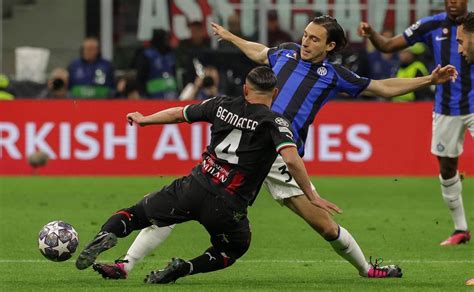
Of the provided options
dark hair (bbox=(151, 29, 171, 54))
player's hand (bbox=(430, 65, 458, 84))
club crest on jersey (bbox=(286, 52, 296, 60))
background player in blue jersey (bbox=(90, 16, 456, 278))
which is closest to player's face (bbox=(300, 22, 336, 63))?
background player in blue jersey (bbox=(90, 16, 456, 278))

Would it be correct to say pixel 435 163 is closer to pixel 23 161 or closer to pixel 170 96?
pixel 170 96

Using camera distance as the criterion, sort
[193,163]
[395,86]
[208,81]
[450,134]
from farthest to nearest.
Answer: [208,81]
[193,163]
[450,134]
[395,86]

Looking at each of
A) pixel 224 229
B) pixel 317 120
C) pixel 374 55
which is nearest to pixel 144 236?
pixel 224 229

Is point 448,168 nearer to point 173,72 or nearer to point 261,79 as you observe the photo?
point 261,79

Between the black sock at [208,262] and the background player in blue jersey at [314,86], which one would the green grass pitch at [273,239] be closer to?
the black sock at [208,262]

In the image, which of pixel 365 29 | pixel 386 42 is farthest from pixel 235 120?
pixel 386 42

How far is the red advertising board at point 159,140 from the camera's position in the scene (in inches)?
809

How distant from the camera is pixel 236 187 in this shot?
9852 millimetres

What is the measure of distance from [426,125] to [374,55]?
11.3ft

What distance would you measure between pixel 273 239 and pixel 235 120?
13.7 ft

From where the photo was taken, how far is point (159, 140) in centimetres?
2067

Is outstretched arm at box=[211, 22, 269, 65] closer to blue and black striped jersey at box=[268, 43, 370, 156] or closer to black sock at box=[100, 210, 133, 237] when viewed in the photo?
blue and black striped jersey at box=[268, 43, 370, 156]

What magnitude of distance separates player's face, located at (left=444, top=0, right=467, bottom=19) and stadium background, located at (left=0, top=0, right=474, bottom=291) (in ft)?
7.18

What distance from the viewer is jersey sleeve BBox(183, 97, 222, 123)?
391 inches
